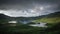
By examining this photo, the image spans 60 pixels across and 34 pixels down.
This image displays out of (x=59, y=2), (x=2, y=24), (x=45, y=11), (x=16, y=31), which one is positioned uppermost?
(x=59, y=2)

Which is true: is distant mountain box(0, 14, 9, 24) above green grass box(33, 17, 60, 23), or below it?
above

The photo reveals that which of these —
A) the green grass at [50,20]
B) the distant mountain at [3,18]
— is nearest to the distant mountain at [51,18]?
the green grass at [50,20]

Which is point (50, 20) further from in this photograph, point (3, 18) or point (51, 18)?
point (3, 18)

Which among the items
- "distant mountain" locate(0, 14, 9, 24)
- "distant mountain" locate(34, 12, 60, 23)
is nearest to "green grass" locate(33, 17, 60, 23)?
"distant mountain" locate(34, 12, 60, 23)

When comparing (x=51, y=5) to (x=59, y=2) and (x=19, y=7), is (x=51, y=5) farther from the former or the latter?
Answer: (x=19, y=7)

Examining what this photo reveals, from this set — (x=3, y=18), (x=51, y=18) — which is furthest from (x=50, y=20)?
(x=3, y=18)

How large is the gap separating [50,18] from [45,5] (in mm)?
192

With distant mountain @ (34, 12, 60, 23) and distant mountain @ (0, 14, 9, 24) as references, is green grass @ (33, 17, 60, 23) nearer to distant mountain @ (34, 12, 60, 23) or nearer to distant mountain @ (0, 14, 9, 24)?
distant mountain @ (34, 12, 60, 23)

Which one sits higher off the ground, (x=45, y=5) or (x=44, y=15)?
(x=45, y=5)

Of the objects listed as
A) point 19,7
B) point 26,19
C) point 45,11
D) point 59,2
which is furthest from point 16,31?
point 59,2

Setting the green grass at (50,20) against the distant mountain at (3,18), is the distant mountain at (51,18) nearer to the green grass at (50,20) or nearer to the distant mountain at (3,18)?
the green grass at (50,20)

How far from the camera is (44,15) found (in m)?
1.70

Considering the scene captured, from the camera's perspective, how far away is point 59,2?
5.59ft

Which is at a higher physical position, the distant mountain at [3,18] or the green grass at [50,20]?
the distant mountain at [3,18]
